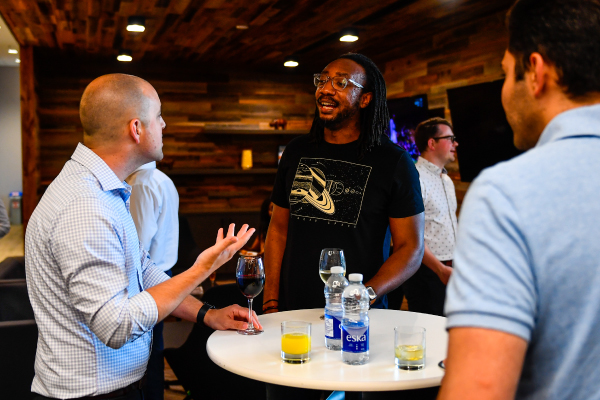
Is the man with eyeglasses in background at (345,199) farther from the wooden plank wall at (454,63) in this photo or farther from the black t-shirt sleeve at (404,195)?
the wooden plank wall at (454,63)

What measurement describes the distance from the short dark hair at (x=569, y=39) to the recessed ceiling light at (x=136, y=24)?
4.60 metres

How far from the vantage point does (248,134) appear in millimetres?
7738

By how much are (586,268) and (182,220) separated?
416 centimetres

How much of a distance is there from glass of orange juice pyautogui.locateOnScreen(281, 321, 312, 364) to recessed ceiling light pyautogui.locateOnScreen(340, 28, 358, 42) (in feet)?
14.1

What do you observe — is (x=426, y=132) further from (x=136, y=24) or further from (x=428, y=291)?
(x=136, y=24)

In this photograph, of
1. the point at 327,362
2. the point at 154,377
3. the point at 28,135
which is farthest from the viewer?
the point at 28,135

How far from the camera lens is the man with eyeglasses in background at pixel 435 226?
362 centimetres

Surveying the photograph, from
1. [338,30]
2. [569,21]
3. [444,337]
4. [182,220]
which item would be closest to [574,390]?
[569,21]

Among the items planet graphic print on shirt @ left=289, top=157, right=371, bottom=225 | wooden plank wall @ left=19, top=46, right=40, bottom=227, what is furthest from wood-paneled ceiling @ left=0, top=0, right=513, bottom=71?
planet graphic print on shirt @ left=289, top=157, right=371, bottom=225

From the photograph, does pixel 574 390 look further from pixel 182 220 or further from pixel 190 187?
pixel 190 187

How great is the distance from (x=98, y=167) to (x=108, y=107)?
19cm

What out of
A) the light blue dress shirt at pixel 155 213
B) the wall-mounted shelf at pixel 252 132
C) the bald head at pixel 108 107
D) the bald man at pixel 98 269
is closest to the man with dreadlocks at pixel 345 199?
the bald man at pixel 98 269

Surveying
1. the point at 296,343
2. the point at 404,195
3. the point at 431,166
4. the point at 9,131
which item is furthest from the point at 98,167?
the point at 9,131

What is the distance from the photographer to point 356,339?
141 centimetres
